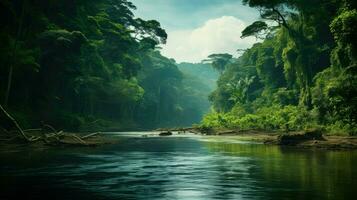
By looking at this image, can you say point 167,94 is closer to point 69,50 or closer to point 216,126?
point 216,126

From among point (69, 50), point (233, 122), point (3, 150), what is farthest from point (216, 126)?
point (3, 150)

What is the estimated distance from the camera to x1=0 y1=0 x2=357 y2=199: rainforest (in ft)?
54.2

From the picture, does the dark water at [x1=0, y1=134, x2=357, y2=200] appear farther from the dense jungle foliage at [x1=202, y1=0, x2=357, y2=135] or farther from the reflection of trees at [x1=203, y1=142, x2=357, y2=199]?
the dense jungle foliage at [x1=202, y1=0, x2=357, y2=135]

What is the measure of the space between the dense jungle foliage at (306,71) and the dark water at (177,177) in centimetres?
1111

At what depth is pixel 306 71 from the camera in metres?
56.2

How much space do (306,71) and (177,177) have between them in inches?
1682

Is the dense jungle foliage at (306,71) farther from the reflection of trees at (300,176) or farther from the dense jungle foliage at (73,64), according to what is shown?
the dense jungle foliage at (73,64)

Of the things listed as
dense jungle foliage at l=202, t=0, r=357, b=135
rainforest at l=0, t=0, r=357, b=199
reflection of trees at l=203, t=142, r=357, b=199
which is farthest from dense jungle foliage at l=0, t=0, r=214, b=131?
dense jungle foliage at l=202, t=0, r=357, b=135

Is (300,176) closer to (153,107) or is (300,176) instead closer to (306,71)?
(306,71)

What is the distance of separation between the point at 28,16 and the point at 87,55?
21823 millimetres

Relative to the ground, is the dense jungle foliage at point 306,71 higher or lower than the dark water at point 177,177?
higher

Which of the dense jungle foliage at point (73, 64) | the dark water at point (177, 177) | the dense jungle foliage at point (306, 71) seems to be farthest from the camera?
the dense jungle foliage at point (73, 64)

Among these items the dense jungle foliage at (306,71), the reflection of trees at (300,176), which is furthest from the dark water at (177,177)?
the dense jungle foliage at (306,71)

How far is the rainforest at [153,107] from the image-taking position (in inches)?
651
